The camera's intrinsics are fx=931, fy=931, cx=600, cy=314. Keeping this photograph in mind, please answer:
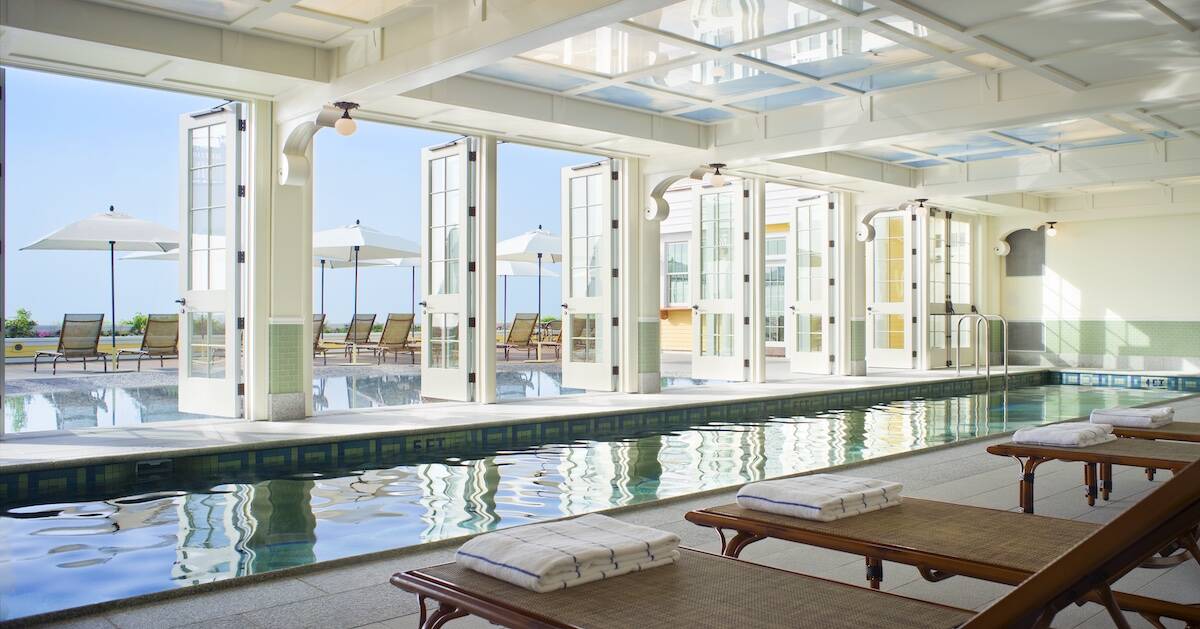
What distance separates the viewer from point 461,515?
4621 millimetres

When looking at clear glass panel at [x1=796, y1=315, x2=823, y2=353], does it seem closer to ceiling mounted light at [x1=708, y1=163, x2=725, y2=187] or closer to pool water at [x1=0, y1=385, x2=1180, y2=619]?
ceiling mounted light at [x1=708, y1=163, x2=725, y2=187]

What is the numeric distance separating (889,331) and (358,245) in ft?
28.3

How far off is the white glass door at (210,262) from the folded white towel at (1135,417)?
642 cm

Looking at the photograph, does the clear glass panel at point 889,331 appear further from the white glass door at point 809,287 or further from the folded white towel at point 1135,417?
the folded white towel at point 1135,417

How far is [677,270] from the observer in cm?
2047

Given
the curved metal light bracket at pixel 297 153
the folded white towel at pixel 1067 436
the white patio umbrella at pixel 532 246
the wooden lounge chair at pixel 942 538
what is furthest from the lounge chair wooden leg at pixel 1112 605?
the white patio umbrella at pixel 532 246

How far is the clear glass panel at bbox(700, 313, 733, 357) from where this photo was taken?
40.4ft

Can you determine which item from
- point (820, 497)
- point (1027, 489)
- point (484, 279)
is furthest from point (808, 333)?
point (820, 497)

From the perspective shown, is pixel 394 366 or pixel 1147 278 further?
pixel 1147 278

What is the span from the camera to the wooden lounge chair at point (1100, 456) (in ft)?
14.1

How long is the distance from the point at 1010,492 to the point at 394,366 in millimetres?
10611

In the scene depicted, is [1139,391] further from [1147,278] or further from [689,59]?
[689,59]

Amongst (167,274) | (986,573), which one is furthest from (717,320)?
(167,274)

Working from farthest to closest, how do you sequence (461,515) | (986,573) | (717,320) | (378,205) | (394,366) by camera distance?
(378,205), (394,366), (717,320), (461,515), (986,573)
